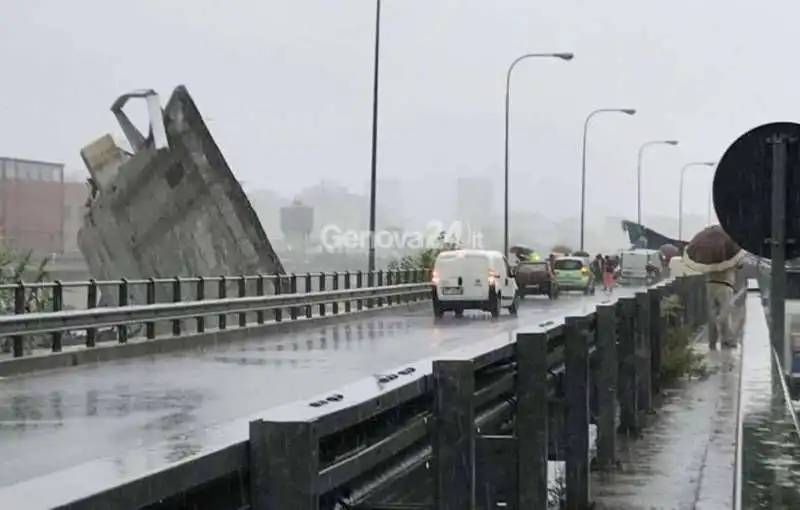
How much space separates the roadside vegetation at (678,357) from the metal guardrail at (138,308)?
29.3 ft

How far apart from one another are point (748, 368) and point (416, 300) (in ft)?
132

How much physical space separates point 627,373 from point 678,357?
4.38 m

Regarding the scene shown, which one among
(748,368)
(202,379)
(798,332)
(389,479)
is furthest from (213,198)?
(389,479)

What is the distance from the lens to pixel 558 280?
69500 millimetres

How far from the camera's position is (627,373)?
13.8 metres

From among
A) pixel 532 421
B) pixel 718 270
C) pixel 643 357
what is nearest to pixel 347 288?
pixel 718 270

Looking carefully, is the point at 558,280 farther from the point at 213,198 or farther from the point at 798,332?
the point at 798,332

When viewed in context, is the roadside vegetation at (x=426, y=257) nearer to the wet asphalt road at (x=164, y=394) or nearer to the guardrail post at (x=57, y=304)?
the wet asphalt road at (x=164, y=394)

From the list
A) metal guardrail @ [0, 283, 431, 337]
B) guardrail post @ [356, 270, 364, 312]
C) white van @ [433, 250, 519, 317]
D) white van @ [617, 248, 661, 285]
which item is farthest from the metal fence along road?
white van @ [617, 248, 661, 285]

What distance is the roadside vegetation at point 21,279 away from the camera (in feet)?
83.3

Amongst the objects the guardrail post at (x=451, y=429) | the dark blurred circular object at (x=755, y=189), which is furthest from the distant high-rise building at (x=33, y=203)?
the guardrail post at (x=451, y=429)

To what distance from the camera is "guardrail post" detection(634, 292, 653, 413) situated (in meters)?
14.6

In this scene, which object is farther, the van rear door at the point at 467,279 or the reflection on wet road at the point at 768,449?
the van rear door at the point at 467,279

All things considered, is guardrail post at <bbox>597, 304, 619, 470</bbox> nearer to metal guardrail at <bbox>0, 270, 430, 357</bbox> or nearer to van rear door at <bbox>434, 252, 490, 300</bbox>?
metal guardrail at <bbox>0, 270, 430, 357</bbox>
